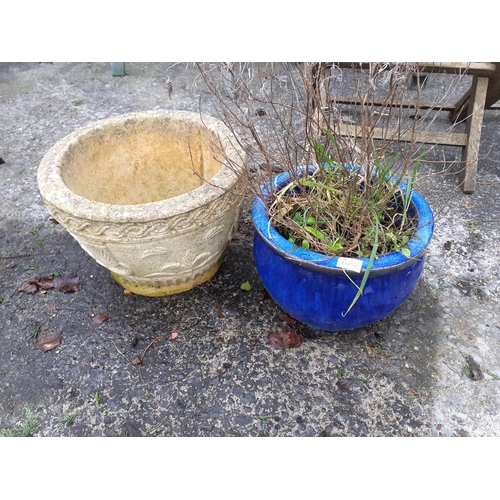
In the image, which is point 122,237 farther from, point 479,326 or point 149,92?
point 149,92

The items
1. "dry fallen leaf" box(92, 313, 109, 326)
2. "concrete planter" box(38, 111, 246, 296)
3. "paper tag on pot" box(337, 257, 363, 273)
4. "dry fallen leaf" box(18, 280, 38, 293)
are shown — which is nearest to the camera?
"paper tag on pot" box(337, 257, 363, 273)

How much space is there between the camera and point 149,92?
403 centimetres

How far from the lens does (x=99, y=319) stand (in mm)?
2168

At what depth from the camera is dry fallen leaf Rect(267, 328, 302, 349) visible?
6.63 ft

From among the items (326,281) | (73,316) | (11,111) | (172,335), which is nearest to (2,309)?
(73,316)

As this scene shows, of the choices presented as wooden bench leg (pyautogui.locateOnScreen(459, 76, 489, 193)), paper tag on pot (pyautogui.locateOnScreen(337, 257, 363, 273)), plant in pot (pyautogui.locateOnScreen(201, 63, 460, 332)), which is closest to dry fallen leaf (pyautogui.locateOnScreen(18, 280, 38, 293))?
plant in pot (pyautogui.locateOnScreen(201, 63, 460, 332))

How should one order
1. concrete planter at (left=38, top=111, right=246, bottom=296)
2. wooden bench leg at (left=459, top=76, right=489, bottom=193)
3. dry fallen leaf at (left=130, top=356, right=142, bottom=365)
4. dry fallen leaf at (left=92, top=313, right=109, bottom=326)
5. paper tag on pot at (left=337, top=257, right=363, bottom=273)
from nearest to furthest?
paper tag on pot at (left=337, top=257, right=363, bottom=273)
concrete planter at (left=38, top=111, right=246, bottom=296)
dry fallen leaf at (left=130, top=356, right=142, bottom=365)
dry fallen leaf at (left=92, top=313, right=109, bottom=326)
wooden bench leg at (left=459, top=76, right=489, bottom=193)

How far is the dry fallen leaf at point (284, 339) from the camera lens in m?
2.02

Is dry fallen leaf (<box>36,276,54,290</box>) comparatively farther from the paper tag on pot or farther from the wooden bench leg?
the wooden bench leg

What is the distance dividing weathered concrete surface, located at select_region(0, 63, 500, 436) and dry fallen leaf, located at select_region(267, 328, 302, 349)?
0.03m

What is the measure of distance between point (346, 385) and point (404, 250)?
0.63 metres

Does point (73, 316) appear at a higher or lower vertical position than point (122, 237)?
lower

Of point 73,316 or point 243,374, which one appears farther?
point 73,316

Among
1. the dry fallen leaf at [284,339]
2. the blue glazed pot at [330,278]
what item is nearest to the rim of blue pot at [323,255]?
the blue glazed pot at [330,278]
